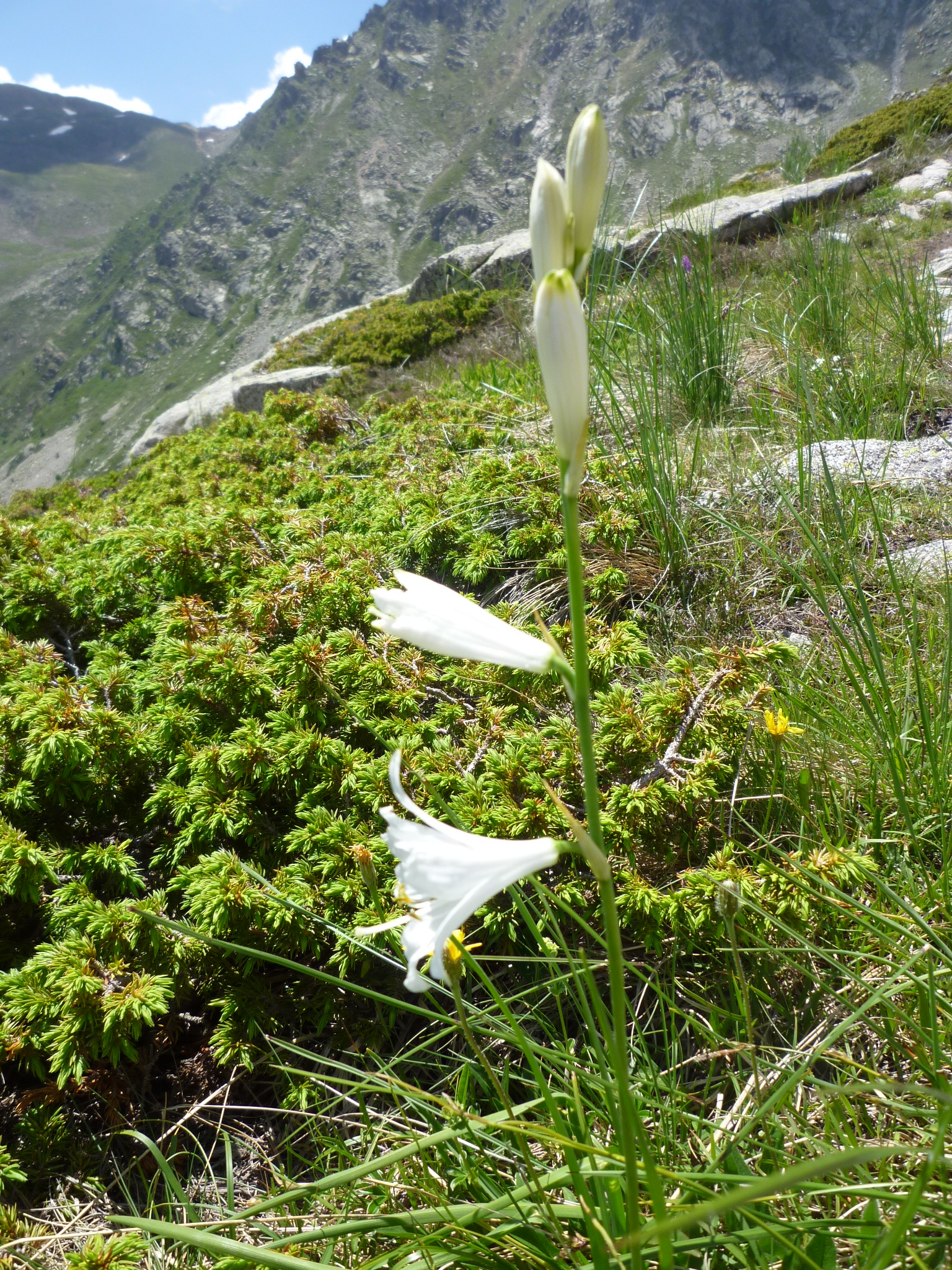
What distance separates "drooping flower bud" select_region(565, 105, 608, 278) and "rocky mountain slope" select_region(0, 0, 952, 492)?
103m

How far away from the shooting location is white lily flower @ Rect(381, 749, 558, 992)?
77cm

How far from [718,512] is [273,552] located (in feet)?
7.27

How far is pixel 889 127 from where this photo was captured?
12.9 m

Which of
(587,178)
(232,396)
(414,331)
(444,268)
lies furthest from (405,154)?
(587,178)

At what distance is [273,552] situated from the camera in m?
3.55

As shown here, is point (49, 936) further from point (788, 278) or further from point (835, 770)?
point (788, 278)

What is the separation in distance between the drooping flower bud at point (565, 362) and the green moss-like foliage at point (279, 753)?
0.87 metres

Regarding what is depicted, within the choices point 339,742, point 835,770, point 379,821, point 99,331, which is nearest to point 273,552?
point 339,742

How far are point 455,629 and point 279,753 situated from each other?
1.51 m

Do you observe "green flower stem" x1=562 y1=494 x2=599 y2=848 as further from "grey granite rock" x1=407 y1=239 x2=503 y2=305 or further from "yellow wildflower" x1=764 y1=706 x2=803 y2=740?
"grey granite rock" x1=407 y1=239 x2=503 y2=305

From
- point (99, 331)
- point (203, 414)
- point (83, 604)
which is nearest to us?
point (83, 604)

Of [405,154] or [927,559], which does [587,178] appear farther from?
[405,154]

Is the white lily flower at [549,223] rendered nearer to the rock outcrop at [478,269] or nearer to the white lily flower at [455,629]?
the white lily flower at [455,629]

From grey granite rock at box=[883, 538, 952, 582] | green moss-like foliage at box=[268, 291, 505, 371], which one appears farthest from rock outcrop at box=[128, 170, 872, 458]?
grey granite rock at box=[883, 538, 952, 582]
